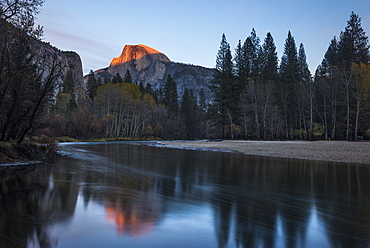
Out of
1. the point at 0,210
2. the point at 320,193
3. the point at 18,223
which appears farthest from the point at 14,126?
the point at 320,193

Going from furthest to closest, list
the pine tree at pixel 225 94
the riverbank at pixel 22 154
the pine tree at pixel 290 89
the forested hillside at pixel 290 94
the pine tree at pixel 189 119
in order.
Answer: the pine tree at pixel 189 119, the pine tree at pixel 225 94, the pine tree at pixel 290 89, the forested hillside at pixel 290 94, the riverbank at pixel 22 154

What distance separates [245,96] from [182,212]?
44974 millimetres

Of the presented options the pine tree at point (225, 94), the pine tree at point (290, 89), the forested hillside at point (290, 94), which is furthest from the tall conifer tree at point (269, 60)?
the pine tree at point (225, 94)

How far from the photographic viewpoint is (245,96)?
1889 inches

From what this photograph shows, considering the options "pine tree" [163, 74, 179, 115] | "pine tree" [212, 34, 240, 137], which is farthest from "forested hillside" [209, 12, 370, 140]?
"pine tree" [163, 74, 179, 115]

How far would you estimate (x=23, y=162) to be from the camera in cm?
1198

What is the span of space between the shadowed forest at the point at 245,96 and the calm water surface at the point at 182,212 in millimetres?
5504

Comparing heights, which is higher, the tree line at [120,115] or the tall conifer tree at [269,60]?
the tall conifer tree at [269,60]

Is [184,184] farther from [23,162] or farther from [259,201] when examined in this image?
[23,162]

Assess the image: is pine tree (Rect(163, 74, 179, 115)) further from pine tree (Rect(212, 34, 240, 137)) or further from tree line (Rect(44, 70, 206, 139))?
pine tree (Rect(212, 34, 240, 137))

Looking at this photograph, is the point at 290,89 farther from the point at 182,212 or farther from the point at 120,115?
the point at 182,212

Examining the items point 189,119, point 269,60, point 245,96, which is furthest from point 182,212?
point 189,119

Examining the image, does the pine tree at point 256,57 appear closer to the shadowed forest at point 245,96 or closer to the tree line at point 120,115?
the shadowed forest at point 245,96

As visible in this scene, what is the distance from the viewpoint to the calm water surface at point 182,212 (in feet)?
12.3
